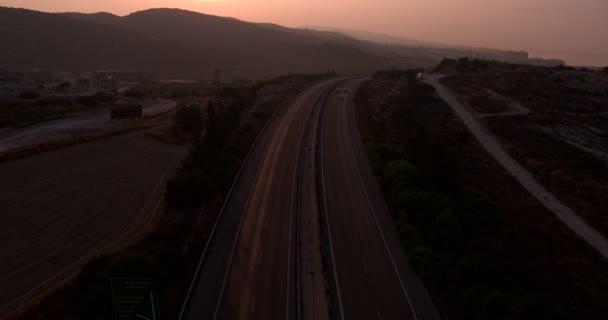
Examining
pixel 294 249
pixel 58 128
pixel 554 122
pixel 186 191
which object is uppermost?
pixel 554 122

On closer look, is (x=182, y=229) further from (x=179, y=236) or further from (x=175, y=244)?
(x=175, y=244)

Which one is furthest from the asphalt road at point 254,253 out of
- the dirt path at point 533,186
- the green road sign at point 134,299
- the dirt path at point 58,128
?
the dirt path at point 58,128

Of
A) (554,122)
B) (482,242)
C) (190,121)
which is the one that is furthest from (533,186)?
(190,121)

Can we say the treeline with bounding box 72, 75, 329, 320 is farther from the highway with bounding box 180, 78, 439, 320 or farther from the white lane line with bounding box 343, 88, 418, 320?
the white lane line with bounding box 343, 88, 418, 320

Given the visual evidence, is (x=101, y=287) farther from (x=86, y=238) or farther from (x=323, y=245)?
(x=323, y=245)

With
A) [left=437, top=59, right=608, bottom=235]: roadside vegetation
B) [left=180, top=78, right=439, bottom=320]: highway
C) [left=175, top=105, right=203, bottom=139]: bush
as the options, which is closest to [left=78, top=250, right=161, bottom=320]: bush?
[left=180, top=78, right=439, bottom=320]: highway

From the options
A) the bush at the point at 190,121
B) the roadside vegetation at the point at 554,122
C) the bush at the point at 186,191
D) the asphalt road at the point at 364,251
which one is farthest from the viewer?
the bush at the point at 190,121

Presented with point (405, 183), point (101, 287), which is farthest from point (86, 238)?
point (405, 183)

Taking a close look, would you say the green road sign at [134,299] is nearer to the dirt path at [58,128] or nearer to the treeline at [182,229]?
the treeline at [182,229]
